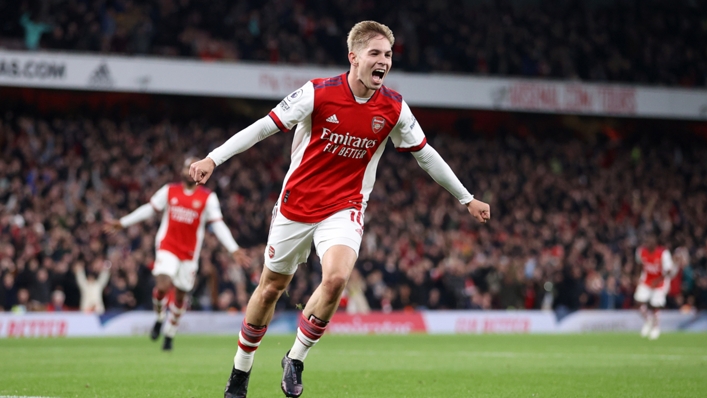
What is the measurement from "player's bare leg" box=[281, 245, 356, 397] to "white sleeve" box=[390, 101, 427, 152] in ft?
3.22

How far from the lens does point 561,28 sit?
113ft

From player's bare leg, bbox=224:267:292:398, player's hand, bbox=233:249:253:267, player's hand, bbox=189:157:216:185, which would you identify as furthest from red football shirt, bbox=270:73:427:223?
player's hand, bbox=233:249:253:267

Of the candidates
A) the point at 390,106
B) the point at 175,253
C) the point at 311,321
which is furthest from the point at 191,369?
the point at 390,106

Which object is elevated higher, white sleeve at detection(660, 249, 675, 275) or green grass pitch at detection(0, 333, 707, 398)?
white sleeve at detection(660, 249, 675, 275)

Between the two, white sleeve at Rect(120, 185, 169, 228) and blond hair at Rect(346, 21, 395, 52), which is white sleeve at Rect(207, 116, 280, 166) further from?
white sleeve at Rect(120, 185, 169, 228)

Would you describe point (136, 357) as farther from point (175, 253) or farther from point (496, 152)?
point (496, 152)

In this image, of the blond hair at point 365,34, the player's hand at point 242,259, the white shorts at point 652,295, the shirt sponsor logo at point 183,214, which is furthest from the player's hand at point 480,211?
the white shorts at point 652,295

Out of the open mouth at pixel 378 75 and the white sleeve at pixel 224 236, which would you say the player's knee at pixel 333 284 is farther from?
the white sleeve at pixel 224 236

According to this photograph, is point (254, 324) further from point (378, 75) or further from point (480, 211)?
point (378, 75)

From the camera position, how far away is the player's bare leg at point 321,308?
6715 mm

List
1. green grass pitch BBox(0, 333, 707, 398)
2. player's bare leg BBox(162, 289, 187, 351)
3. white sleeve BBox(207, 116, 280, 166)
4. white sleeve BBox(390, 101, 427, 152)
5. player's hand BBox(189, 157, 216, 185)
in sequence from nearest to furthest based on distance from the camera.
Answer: player's hand BBox(189, 157, 216, 185) → white sleeve BBox(207, 116, 280, 166) → white sleeve BBox(390, 101, 427, 152) → green grass pitch BBox(0, 333, 707, 398) → player's bare leg BBox(162, 289, 187, 351)

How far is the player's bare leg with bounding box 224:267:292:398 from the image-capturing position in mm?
7027

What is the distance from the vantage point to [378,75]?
6.91 meters

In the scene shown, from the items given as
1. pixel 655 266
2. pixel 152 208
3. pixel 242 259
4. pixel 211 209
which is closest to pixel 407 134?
pixel 242 259
